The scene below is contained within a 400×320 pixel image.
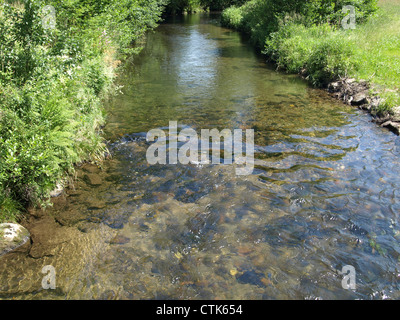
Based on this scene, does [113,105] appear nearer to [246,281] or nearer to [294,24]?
[246,281]

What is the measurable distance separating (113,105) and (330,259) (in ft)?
32.3

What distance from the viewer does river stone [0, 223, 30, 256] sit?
17.1 feet

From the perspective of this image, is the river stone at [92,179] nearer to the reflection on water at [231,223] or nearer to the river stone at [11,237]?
the reflection on water at [231,223]

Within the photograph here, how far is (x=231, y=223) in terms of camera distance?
20.4 feet

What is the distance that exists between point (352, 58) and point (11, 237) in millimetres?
14797

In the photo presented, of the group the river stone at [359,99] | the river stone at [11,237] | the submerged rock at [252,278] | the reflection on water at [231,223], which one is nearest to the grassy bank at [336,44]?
the river stone at [359,99]

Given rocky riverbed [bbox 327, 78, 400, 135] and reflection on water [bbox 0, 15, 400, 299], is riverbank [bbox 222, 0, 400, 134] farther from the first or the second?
reflection on water [bbox 0, 15, 400, 299]

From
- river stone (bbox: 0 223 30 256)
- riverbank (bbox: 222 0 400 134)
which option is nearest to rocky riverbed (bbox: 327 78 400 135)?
riverbank (bbox: 222 0 400 134)

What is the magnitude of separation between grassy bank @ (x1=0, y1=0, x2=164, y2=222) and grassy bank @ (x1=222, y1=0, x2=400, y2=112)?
1027 cm

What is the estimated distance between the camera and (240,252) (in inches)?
216
